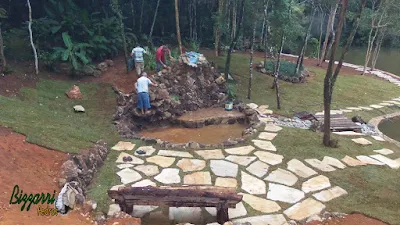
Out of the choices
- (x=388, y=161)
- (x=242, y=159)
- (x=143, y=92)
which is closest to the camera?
(x=242, y=159)

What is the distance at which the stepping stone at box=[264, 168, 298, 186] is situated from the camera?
732 centimetres

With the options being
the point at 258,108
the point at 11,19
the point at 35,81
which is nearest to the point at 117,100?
the point at 35,81

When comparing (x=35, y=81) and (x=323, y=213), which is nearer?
(x=323, y=213)

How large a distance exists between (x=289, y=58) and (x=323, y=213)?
16.6 metres

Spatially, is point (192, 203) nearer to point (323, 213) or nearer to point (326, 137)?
point (323, 213)

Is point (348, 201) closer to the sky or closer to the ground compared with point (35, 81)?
closer to the ground

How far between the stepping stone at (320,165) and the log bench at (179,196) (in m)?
3.15

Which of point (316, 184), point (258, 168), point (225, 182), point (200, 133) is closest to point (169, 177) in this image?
point (225, 182)

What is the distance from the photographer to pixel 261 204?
21.2 ft

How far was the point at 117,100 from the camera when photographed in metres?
10.9

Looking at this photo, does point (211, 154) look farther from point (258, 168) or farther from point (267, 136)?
point (267, 136)

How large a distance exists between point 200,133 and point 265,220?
4548 millimetres

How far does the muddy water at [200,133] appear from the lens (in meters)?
9.76

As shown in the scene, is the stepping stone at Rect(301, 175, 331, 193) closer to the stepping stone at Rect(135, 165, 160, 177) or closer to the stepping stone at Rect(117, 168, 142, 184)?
the stepping stone at Rect(135, 165, 160, 177)
